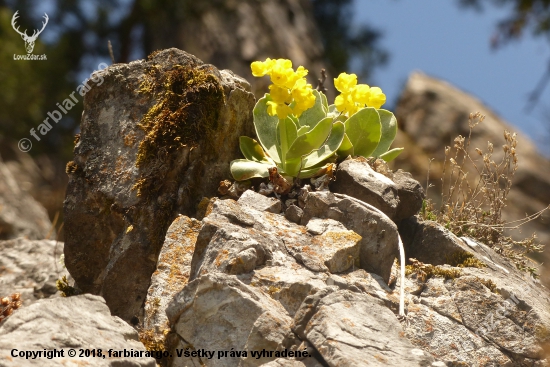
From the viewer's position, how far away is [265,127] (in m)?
4.33

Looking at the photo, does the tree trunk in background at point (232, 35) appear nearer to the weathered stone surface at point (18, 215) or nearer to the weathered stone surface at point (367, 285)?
the weathered stone surface at point (18, 215)

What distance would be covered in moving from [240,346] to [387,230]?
1173 mm

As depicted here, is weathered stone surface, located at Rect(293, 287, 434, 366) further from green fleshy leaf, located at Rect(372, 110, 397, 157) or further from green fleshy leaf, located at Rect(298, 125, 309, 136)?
green fleshy leaf, located at Rect(372, 110, 397, 157)

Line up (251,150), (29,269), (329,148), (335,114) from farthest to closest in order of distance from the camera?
(29,269)
(335,114)
(251,150)
(329,148)

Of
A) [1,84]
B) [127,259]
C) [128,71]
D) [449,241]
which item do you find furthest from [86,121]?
[1,84]

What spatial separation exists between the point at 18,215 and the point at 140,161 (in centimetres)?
446

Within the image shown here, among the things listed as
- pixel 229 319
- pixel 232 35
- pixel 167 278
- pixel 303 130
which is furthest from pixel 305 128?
pixel 232 35

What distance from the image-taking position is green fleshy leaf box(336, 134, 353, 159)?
4.28 meters

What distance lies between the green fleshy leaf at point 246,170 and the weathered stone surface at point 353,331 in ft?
3.85

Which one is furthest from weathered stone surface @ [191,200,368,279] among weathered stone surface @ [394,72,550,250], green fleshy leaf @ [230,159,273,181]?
weathered stone surface @ [394,72,550,250]

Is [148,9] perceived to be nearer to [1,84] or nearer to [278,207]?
[1,84]

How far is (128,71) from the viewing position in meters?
4.27

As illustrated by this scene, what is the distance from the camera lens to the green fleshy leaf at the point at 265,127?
14.1 ft

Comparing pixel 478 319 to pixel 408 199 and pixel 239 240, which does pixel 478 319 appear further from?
pixel 239 240
